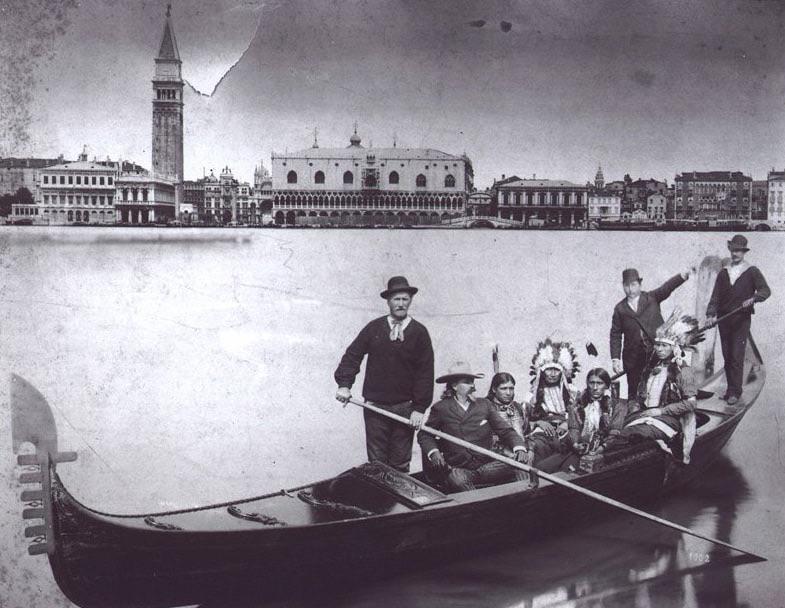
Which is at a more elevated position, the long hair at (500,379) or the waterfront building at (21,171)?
the waterfront building at (21,171)

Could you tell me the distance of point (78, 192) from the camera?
18.8ft

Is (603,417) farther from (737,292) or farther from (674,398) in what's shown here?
(737,292)

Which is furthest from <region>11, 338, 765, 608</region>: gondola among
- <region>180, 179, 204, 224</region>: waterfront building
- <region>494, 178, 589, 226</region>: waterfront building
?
<region>494, 178, 589, 226</region>: waterfront building

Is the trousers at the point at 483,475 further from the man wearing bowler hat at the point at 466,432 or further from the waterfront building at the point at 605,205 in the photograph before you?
the waterfront building at the point at 605,205

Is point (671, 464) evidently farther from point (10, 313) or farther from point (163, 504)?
point (10, 313)

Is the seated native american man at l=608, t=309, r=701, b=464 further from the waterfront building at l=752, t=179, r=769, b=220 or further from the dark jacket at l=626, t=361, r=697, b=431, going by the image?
the waterfront building at l=752, t=179, r=769, b=220

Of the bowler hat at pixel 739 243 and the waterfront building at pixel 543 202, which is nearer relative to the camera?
the bowler hat at pixel 739 243

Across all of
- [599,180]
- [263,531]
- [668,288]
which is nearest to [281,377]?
[668,288]

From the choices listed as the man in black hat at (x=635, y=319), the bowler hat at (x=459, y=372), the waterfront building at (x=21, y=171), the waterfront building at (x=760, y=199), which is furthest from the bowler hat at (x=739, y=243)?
the waterfront building at (x=21, y=171)

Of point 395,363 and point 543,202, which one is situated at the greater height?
point 543,202

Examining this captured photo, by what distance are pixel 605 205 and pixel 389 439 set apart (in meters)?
3.97

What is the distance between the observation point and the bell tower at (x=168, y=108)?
5059 mm

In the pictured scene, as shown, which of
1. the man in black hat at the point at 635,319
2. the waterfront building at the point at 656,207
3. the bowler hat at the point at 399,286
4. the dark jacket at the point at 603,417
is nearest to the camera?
the bowler hat at the point at 399,286

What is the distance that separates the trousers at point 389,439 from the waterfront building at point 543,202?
2.96 m
